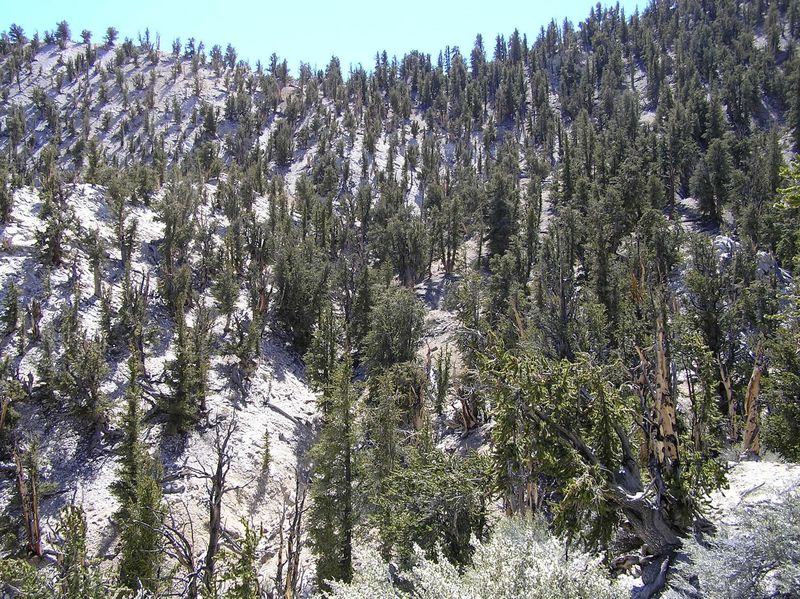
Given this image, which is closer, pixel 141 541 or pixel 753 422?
pixel 141 541

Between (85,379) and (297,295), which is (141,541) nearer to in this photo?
(85,379)

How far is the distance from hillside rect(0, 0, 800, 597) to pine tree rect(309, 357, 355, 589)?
12cm

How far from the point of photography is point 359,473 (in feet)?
67.9

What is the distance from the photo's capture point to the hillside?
1217 centimetres

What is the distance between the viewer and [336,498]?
20.5 m

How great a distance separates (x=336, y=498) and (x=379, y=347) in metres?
17.6

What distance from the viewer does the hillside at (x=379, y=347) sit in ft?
39.9

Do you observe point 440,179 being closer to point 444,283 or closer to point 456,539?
point 444,283

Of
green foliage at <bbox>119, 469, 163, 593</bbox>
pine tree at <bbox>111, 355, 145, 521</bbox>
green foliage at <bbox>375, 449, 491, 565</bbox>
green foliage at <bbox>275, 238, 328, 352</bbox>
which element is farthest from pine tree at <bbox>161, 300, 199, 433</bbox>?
green foliage at <bbox>375, 449, 491, 565</bbox>

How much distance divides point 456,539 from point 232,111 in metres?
100.0

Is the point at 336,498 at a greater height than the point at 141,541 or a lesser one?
greater

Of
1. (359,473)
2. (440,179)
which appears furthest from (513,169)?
(359,473)

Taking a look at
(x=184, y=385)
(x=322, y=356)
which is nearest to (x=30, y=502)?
(x=184, y=385)

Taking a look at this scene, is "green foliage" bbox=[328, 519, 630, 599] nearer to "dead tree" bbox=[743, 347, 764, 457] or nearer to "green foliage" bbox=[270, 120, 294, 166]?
"dead tree" bbox=[743, 347, 764, 457]
